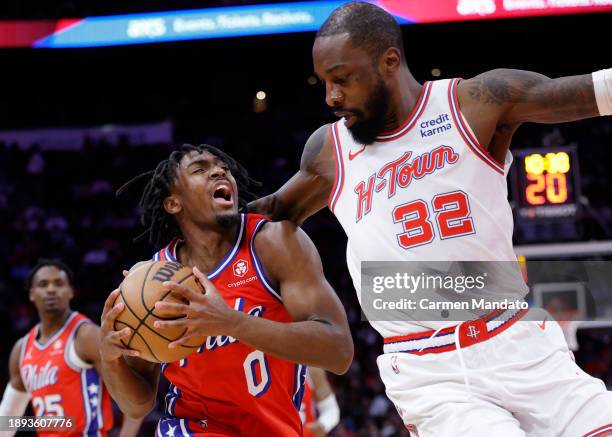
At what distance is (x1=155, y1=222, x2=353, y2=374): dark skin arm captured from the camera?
2.88 metres

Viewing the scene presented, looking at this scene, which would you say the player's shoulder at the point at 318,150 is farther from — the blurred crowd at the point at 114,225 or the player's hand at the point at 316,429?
the blurred crowd at the point at 114,225

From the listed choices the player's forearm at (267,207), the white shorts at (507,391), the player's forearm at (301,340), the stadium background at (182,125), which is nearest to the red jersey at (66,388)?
the player's forearm at (267,207)

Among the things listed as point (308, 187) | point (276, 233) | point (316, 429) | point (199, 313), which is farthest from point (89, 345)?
point (199, 313)

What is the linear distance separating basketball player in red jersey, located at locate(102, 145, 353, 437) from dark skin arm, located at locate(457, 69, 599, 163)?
89 cm

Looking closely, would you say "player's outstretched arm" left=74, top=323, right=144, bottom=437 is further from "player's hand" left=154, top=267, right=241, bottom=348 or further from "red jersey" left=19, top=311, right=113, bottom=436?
"player's hand" left=154, top=267, right=241, bottom=348

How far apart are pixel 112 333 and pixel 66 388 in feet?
10.8

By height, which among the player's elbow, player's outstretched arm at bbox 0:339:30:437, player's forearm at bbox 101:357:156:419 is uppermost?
the player's elbow

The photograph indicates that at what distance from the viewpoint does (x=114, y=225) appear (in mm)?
13727

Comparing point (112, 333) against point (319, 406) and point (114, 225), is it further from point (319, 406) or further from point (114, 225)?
point (114, 225)

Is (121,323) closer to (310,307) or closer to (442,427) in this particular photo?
(310,307)

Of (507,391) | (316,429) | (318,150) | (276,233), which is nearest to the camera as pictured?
(507,391)

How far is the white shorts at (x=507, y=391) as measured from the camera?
2627mm

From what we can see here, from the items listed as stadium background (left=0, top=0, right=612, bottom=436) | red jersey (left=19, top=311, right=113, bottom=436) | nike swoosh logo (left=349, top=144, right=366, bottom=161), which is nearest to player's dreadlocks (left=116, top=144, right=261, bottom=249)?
nike swoosh logo (left=349, top=144, right=366, bottom=161)

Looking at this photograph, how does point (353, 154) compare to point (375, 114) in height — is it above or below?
below
